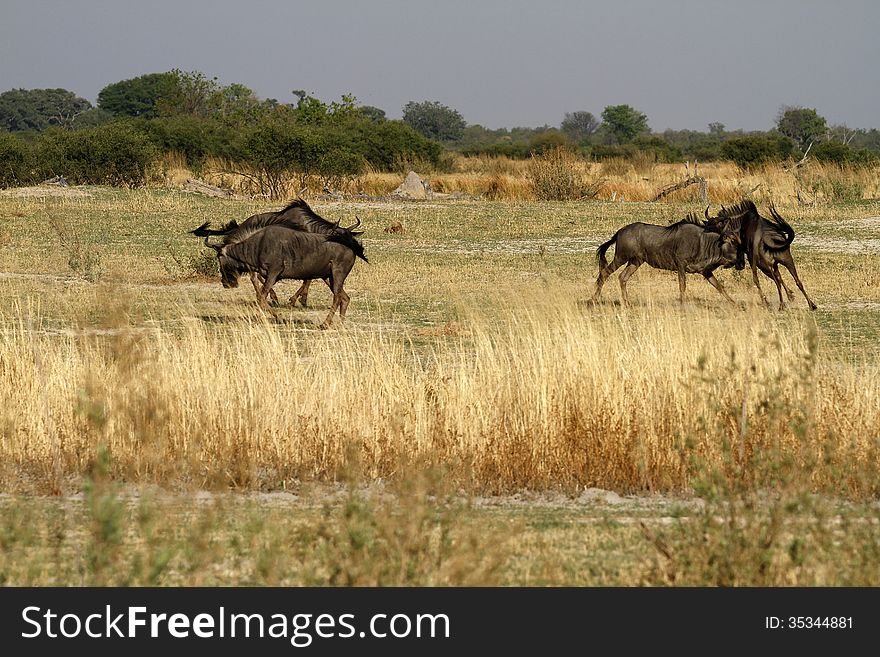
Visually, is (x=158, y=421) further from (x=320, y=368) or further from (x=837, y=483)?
(x=837, y=483)

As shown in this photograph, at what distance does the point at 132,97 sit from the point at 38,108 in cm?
2009

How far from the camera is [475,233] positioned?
25438 millimetres

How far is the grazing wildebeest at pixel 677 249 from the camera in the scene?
17078 mm

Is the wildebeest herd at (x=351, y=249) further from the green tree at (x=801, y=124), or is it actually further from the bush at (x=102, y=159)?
the green tree at (x=801, y=124)

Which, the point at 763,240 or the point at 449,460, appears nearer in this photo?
the point at 449,460

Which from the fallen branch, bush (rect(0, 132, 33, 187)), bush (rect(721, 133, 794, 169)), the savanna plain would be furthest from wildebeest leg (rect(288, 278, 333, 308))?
bush (rect(721, 133, 794, 169))

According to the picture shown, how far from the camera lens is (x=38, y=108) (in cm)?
12288

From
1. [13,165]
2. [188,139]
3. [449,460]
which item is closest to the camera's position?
[449,460]

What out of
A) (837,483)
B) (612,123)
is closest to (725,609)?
(837,483)

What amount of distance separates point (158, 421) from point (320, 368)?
9.05 ft

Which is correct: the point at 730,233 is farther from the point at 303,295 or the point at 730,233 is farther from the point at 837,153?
the point at 837,153

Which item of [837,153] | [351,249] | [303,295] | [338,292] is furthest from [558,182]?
[338,292]

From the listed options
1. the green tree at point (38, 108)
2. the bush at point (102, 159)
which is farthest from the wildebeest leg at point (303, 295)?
the green tree at point (38, 108)

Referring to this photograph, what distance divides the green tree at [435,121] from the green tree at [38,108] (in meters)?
31.9
